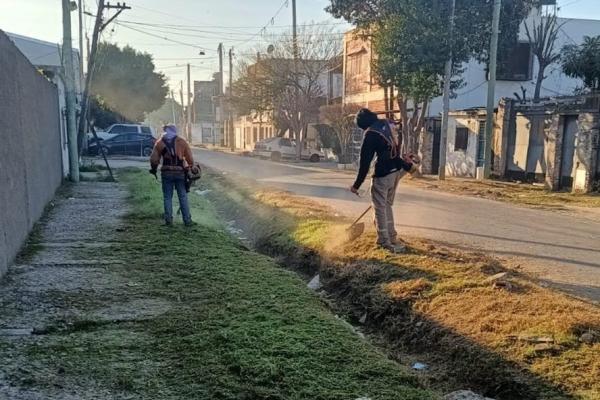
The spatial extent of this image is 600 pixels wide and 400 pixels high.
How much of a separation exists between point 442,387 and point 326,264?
358cm

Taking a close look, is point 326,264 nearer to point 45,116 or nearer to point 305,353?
point 305,353

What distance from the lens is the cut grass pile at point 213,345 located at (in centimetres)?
373

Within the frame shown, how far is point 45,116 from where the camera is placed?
1268cm

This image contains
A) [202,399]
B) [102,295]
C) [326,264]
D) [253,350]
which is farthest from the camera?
[326,264]

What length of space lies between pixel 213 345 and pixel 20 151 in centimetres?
528

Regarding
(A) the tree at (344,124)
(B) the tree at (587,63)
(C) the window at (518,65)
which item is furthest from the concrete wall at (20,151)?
(C) the window at (518,65)

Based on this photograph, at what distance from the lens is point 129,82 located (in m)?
51.8

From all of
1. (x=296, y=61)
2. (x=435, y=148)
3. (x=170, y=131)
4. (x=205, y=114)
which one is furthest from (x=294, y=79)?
(x=205, y=114)

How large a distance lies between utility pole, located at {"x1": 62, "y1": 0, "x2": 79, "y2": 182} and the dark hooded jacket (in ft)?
39.3

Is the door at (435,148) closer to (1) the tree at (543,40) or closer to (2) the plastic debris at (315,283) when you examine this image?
(1) the tree at (543,40)

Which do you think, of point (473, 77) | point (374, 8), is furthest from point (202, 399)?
point (473, 77)

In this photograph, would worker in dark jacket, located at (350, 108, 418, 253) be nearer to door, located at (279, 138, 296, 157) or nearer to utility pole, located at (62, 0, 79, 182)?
utility pole, located at (62, 0, 79, 182)

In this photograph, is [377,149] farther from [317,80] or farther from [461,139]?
[317,80]

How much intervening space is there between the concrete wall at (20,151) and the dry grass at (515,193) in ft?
35.9
